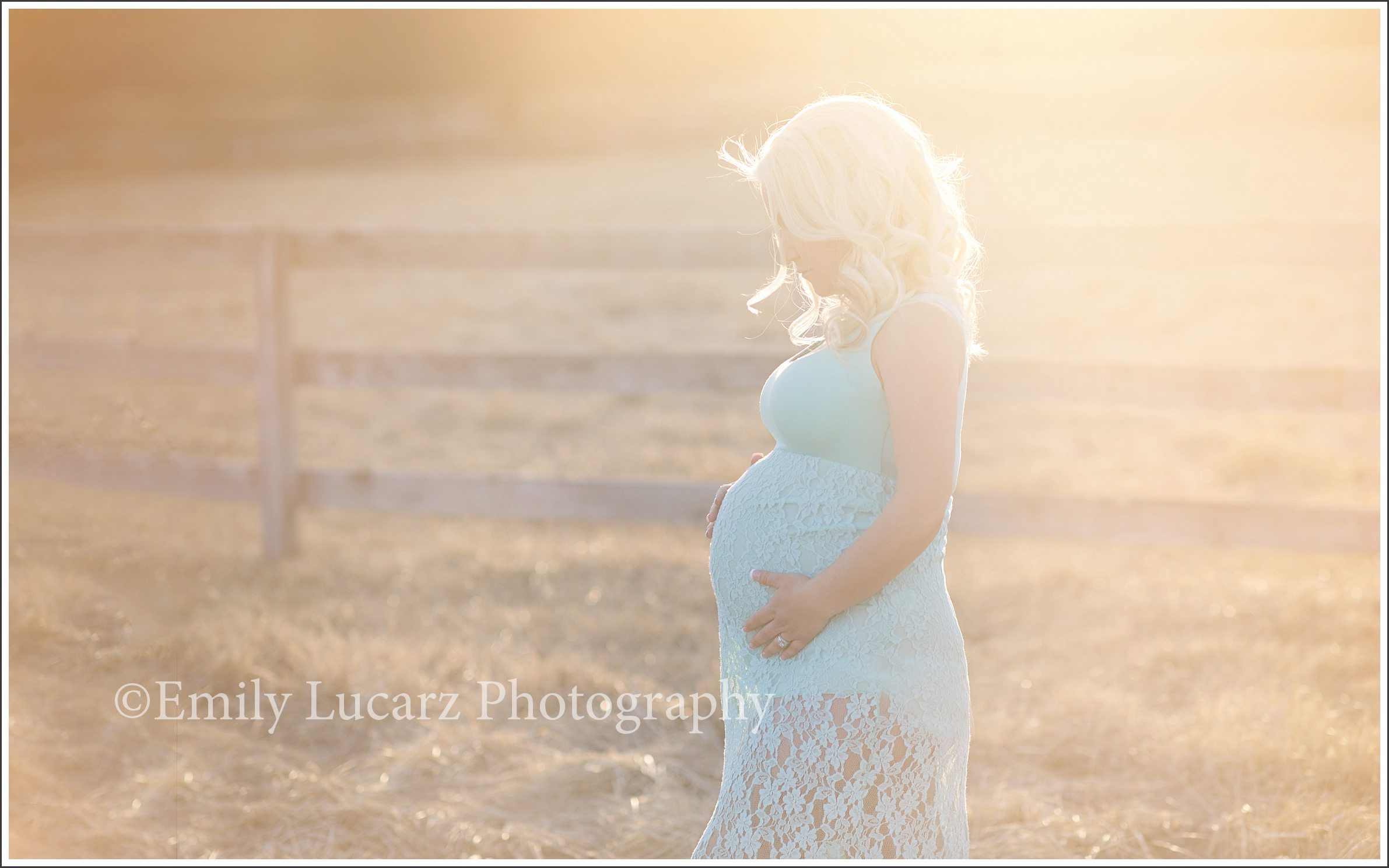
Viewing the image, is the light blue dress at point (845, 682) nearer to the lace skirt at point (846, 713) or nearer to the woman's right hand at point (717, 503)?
the lace skirt at point (846, 713)

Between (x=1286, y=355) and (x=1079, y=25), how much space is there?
9.99 feet

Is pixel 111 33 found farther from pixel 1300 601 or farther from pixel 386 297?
pixel 1300 601

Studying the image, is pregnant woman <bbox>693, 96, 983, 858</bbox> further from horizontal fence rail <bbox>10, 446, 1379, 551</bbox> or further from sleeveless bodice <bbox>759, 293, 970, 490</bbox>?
horizontal fence rail <bbox>10, 446, 1379, 551</bbox>

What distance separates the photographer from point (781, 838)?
63.6 inches

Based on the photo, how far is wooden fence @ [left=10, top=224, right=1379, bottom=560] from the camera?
147 inches

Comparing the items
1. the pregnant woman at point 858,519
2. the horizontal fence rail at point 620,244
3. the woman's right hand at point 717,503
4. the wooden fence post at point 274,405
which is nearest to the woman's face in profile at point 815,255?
the pregnant woman at point 858,519

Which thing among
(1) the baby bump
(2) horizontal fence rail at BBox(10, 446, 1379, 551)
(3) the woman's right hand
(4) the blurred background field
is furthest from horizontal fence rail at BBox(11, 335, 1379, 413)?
(1) the baby bump

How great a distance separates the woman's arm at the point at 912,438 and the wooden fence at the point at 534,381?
252 centimetres

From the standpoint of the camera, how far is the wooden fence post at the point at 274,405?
457cm

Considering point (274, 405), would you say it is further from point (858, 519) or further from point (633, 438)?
point (858, 519)

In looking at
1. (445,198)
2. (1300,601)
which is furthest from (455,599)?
(445,198)

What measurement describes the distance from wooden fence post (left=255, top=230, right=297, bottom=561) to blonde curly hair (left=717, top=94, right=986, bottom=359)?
11.5 ft

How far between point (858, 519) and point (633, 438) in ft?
17.8

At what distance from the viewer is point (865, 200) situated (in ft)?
5.05
